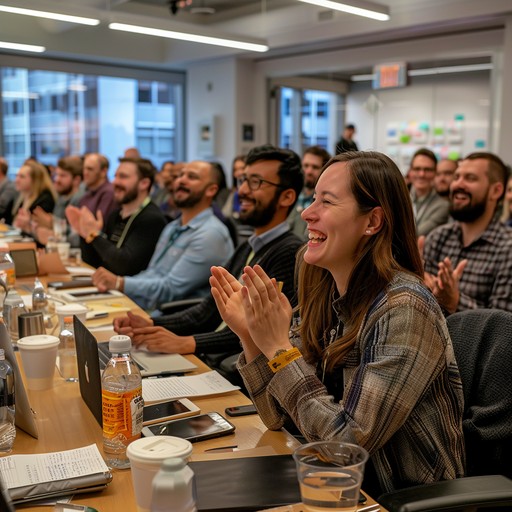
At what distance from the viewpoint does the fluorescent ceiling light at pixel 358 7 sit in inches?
223

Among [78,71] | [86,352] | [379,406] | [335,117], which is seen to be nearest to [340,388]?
[379,406]

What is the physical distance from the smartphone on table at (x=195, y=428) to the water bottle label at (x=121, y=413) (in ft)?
0.39

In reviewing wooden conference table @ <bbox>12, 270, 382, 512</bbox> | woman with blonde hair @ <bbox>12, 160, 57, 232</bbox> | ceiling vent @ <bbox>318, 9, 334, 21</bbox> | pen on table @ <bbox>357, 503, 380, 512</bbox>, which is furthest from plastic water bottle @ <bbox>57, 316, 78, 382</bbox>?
ceiling vent @ <bbox>318, 9, 334, 21</bbox>

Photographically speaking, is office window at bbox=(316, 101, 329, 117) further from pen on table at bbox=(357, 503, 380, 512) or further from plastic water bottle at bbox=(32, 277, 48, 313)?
pen on table at bbox=(357, 503, 380, 512)

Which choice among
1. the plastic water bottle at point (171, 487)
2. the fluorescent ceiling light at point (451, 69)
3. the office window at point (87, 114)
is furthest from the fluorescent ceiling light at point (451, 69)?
the plastic water bottle at point (171, 487)

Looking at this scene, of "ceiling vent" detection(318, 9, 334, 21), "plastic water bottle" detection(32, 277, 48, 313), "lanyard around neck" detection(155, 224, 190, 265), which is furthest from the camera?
"ceiling vent" detection(318, 9, 334, 21)

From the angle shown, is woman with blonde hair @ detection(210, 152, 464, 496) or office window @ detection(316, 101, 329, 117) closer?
woman with blonde hair @ detection(210, 152, 464, 496)

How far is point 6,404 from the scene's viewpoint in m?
1.49

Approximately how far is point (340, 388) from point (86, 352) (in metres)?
0.65

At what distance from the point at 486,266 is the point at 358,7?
368 cm

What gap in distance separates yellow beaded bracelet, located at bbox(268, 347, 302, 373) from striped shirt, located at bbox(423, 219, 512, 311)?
5.80 feet

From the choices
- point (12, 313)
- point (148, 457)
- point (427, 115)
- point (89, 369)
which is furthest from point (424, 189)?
point (148, 457)

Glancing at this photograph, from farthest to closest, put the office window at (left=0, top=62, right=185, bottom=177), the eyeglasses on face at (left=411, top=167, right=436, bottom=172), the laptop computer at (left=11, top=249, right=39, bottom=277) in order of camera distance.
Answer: the office window at (left=0, top=62, right=185, bottom=177) → the eyeglasses on face at (left=411, top=167, right=436, bottom=172) → the laptop computer at (left=11, top=249, right=39, bottom=277)

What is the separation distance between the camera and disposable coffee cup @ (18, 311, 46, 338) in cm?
219
